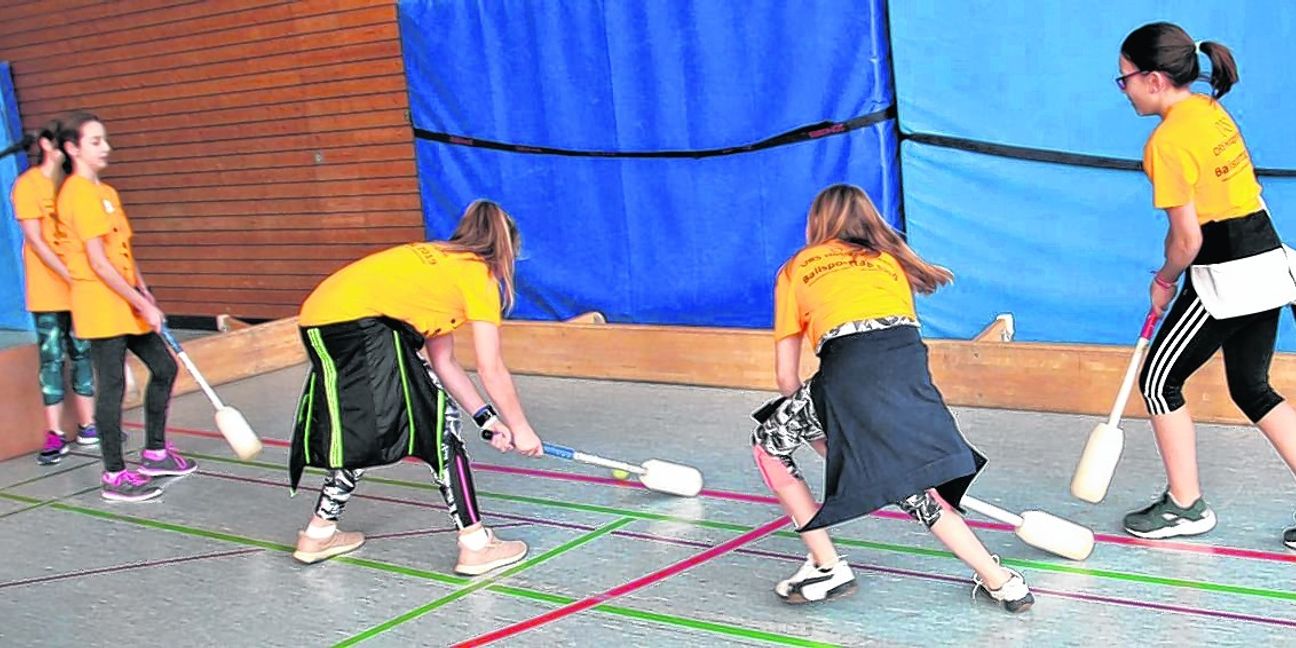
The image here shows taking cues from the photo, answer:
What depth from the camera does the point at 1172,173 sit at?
114 inches

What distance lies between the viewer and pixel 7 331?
24.6ft

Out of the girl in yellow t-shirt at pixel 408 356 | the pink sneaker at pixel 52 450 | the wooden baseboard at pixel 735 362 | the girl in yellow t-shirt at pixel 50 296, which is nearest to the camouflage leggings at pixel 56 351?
the girl in yellow t-shirt at pixel 50 296

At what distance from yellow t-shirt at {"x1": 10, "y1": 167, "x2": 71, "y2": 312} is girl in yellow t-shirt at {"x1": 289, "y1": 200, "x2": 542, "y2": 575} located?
1.68 m

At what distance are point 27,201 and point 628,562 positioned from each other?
273 cm

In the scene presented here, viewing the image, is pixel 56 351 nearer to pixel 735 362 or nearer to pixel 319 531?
pixel 319 531

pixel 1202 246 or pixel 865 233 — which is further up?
pixel 865 233

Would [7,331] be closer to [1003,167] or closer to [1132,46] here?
[1003,167]

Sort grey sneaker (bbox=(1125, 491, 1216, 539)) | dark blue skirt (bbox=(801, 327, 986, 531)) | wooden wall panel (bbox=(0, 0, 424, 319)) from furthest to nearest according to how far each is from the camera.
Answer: wooden wall panel (bbox=(0, 0, 424, 319)), grey sneaker (bbox=(1125, 491, 1216, 539)), dark blue skirt (bbox=(801, 327, 986, 531))

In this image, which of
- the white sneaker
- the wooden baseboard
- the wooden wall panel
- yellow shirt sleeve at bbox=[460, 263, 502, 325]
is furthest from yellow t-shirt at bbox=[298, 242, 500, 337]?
the wooden wall panel

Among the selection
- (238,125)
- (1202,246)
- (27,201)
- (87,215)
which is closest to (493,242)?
(87,215)

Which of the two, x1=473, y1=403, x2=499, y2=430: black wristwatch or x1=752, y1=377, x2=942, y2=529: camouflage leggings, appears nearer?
x1=752, y1=377, x2=942, y2=529: camouflage leggings

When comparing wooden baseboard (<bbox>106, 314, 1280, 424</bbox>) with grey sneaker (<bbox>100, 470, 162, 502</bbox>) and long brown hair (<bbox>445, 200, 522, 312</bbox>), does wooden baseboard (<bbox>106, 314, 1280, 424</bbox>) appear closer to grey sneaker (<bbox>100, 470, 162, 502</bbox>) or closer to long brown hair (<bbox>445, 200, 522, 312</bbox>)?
grey sneaker (<bbox>100, 470, 162, 502</bbox>)

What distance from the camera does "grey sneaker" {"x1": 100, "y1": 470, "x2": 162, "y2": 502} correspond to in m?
4.34

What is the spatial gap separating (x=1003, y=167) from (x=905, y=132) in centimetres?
42
